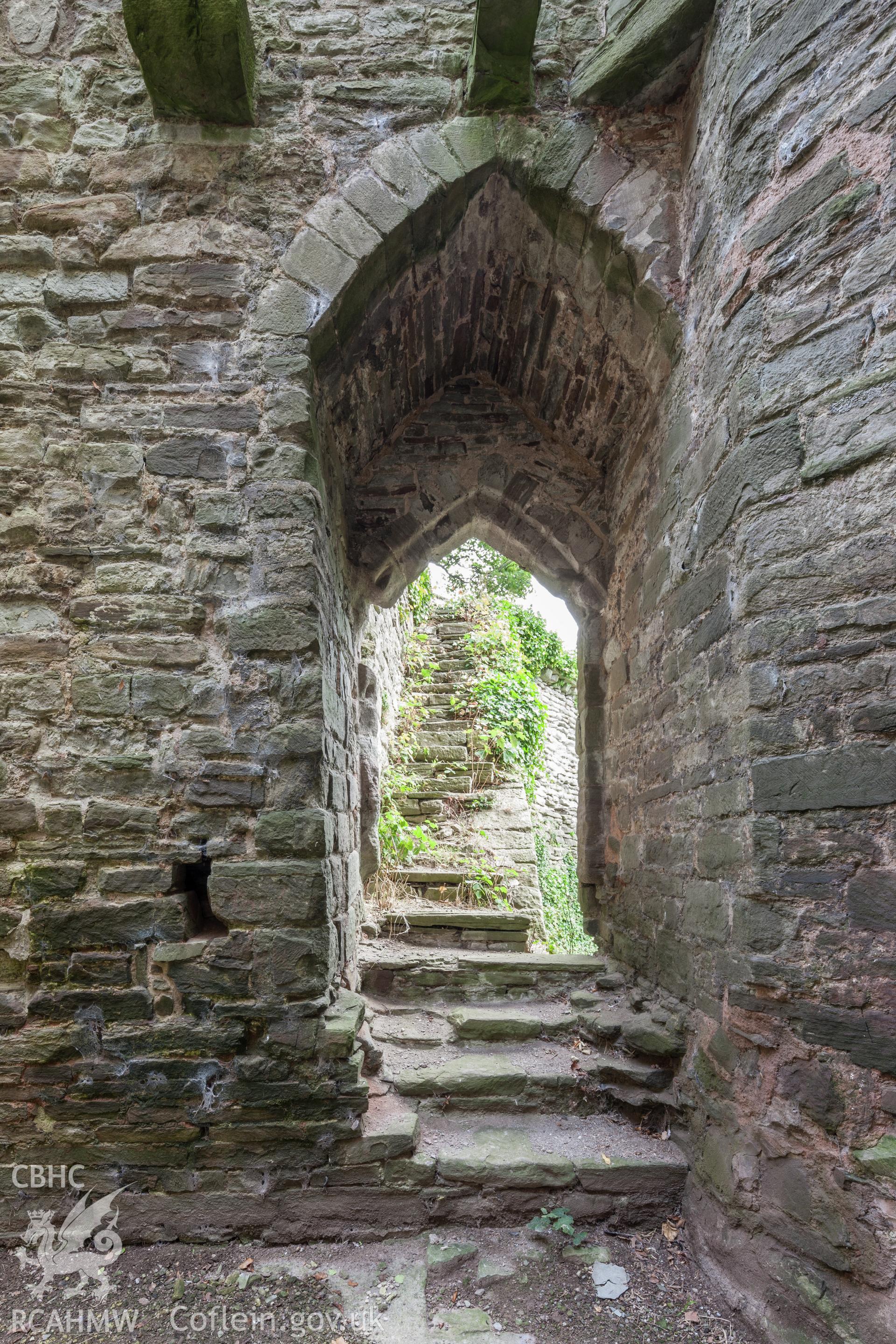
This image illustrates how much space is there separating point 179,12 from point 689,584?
9.26ft

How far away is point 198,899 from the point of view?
249cm

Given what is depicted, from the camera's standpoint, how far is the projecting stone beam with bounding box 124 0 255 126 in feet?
7.93

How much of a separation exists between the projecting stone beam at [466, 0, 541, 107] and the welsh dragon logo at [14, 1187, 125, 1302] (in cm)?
444

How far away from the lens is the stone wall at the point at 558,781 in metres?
7.57

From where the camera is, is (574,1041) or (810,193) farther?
(574,1041)

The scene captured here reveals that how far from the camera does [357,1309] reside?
2.09 meters

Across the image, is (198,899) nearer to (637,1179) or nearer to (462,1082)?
(462,1082)

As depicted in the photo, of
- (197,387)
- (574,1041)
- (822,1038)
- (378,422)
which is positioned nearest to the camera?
(822,1038)

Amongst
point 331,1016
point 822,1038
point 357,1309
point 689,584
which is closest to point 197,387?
point 689,584

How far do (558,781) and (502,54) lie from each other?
22.4 ft

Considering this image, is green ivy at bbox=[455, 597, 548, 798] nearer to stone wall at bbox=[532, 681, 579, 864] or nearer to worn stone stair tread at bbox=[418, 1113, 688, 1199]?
stone wall at bbox=[532, 681, 579, 864]

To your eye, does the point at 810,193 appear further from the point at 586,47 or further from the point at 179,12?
the point at 179,12

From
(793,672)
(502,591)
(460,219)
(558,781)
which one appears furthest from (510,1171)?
(502,591)

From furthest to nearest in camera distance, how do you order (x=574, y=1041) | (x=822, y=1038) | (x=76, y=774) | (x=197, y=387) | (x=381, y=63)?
1. (x=574, y=1041)
2. (x=381, y=63)
3. (x=197, y=387)
4. (x=76, y=774)
5. (x=822, y=1038)
